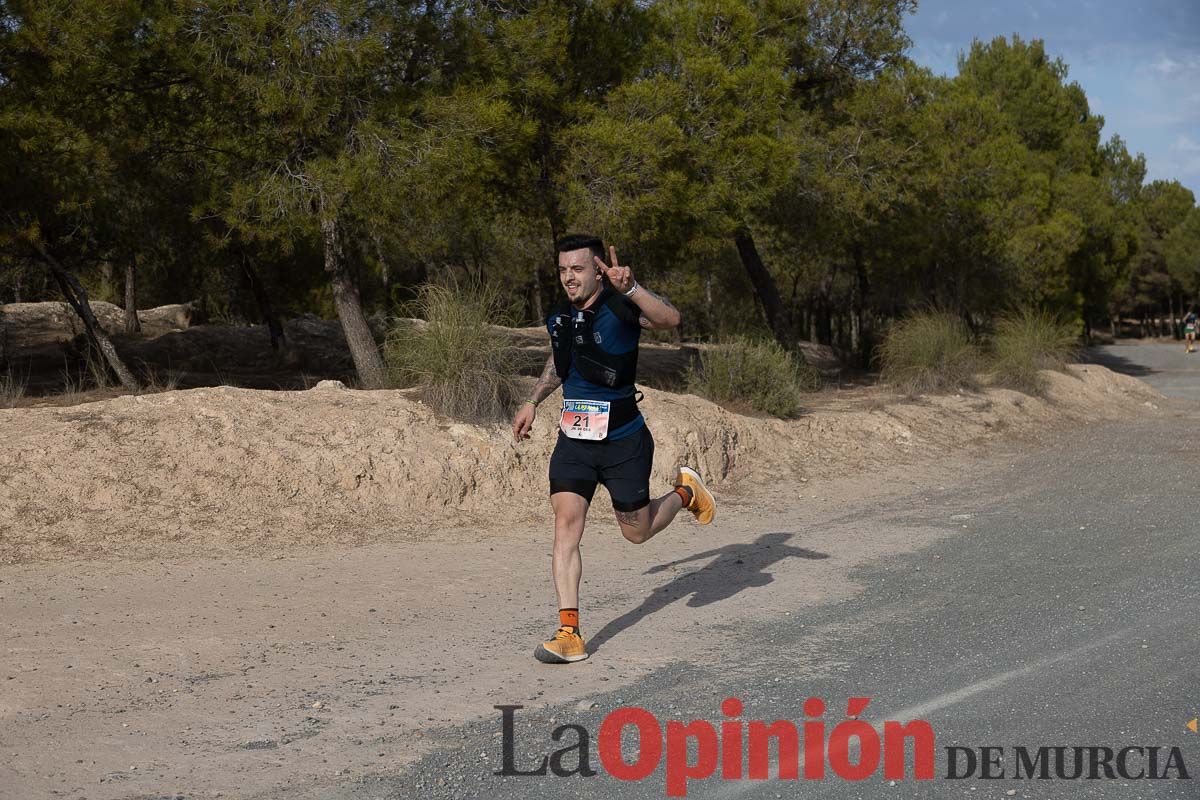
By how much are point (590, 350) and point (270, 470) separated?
4955mm

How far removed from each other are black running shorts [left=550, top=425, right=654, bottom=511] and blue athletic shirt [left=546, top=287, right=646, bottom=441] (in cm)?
7

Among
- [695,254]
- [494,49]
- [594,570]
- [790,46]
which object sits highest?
[790,46]

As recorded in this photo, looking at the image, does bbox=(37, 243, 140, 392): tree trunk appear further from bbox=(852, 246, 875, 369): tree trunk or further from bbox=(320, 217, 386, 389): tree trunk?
bbox=(852, 246, 875, 369): tree trunk

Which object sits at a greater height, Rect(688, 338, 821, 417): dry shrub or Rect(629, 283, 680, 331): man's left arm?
Rect(629, 283, 680, 331): man's left arm

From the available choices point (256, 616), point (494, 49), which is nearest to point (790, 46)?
point (494, 49)

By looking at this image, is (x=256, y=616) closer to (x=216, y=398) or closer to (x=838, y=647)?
(x=838, y=647)

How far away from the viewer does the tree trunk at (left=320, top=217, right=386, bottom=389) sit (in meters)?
14.4

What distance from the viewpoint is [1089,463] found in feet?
47.6

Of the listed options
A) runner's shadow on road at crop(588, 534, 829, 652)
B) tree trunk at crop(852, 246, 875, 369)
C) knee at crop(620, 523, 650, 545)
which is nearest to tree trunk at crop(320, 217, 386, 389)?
runner's shadow on road at crop(588, 534, 829, 652)

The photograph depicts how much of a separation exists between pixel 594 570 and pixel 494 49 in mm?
9001

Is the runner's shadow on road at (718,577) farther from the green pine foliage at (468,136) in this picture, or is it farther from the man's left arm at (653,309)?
the green pine foliage at (468,136)

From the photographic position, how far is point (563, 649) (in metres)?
6.05

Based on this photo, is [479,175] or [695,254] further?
[695,254]

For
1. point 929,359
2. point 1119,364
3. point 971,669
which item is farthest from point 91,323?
point 1119,364
